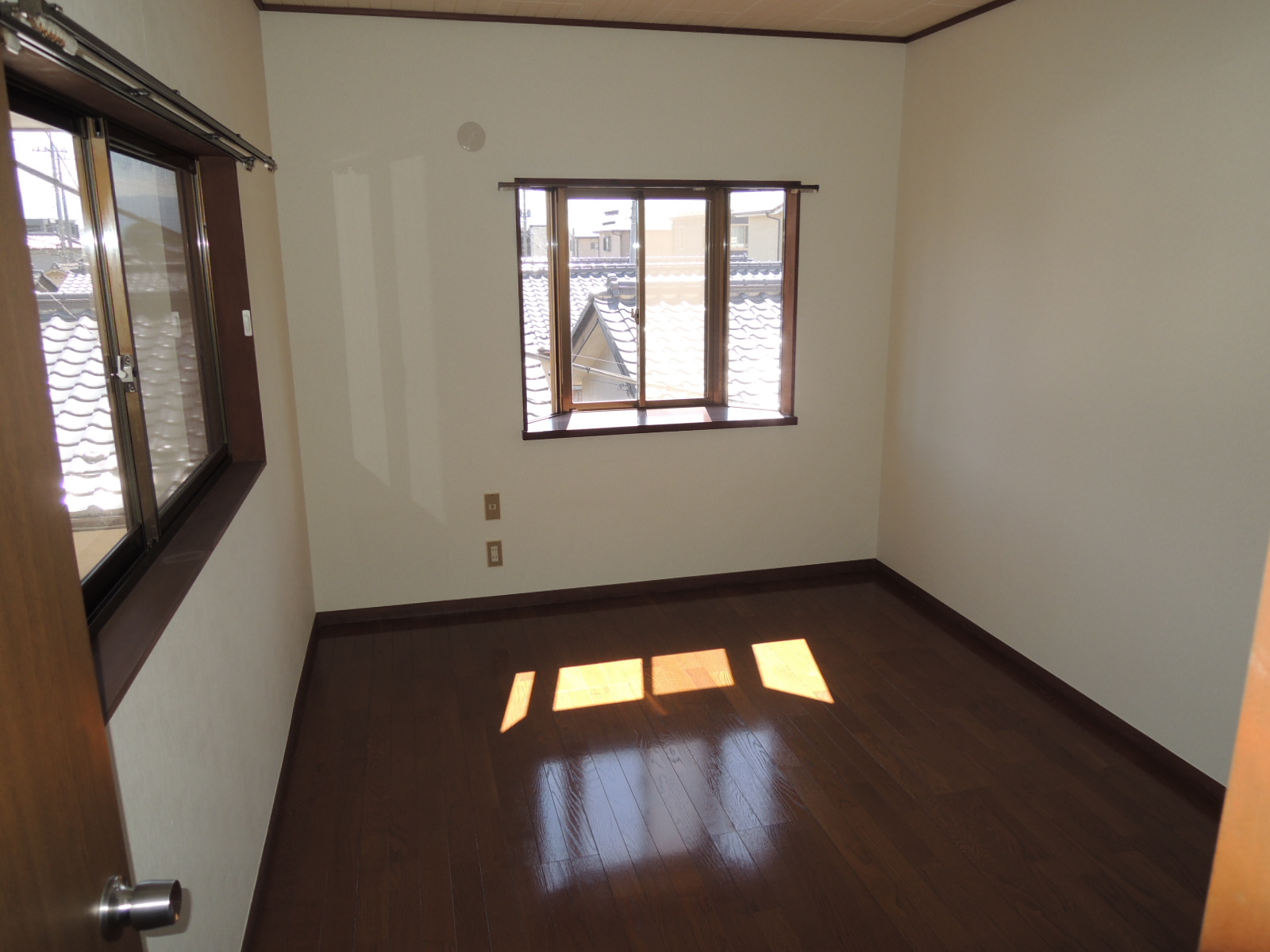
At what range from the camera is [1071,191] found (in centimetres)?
300

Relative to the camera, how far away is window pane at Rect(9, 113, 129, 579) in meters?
1.46

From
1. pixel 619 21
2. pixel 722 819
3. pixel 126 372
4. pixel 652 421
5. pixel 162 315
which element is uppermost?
pixel 619 21

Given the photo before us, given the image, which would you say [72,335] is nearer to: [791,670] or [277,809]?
[277,809]

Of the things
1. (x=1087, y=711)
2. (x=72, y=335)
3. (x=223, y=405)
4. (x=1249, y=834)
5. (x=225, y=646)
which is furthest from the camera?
(x=1087, y=711)

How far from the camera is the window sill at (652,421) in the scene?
154 inches

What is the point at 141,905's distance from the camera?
791 millimetres

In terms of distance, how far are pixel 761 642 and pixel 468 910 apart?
1.83 meters

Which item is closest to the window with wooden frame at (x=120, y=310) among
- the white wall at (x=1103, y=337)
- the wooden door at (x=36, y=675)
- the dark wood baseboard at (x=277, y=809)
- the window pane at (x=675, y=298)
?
the wooden door at (x=36, y=675)

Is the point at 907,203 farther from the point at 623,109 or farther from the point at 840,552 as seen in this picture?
the point at 840,552

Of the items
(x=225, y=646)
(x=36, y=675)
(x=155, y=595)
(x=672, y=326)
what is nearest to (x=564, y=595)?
(x=672, y=326)

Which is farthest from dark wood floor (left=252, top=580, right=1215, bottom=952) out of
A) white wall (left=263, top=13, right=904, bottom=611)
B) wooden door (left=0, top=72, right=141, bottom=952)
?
wooden door (left=0, top=72, right=141, bottom=952)

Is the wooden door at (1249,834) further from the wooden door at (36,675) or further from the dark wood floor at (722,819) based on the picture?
the dark wood floor at (722,819)

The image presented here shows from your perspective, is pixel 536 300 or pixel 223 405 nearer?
pixel 223 405

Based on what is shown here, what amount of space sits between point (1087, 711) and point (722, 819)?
1.48 m
